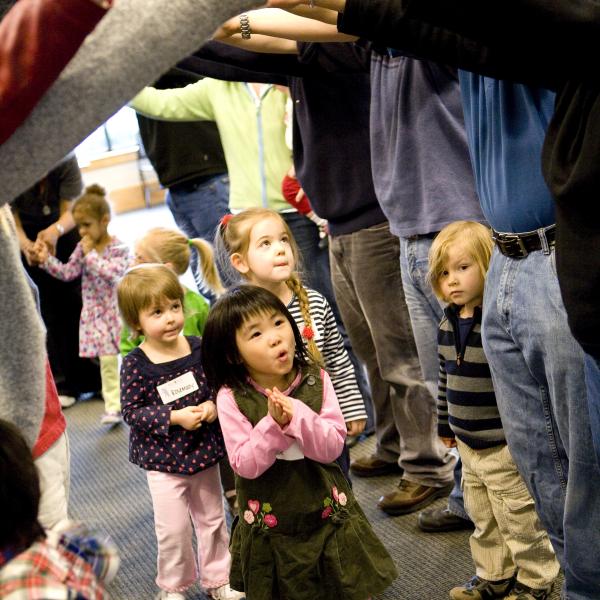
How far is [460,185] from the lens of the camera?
8.50 feet

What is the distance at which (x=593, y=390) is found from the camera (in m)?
1.63

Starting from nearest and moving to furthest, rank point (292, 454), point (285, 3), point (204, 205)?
point (285, 3) → point (292, 454) → point (204, 205)

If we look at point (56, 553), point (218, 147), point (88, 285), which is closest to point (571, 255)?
point (56, 553)

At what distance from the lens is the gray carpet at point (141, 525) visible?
270 centimetres

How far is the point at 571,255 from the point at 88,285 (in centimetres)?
361

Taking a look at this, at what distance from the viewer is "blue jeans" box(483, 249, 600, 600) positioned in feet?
5.87

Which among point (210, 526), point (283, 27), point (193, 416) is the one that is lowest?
point (210, 526)

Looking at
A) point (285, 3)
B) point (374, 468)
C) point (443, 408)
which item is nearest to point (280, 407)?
Answer: point (443, 408)

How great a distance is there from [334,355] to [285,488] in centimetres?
57

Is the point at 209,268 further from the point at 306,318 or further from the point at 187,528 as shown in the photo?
the point at 187,528

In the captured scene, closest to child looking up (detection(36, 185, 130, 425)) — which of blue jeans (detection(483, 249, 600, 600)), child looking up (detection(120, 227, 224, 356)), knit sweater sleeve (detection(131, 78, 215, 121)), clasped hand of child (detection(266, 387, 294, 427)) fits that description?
knit sweater sleeve (detection(131, 78, 215, 121))

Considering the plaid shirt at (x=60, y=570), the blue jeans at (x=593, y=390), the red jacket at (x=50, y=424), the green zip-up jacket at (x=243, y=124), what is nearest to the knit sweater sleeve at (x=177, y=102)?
the green zip-up jacket at (x=243, y=124)

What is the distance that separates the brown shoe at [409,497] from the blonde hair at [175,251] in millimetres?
961

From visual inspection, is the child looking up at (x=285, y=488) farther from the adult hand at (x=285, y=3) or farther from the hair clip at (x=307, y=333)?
the adult hand at (x=285, y=3)
